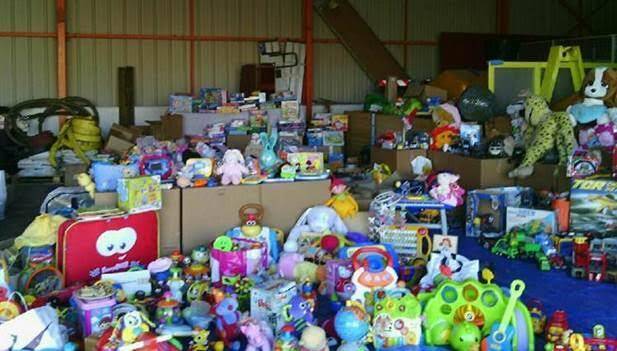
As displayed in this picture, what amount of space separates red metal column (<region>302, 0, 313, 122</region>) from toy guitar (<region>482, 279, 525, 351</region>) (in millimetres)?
9078

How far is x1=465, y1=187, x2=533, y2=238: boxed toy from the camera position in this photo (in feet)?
20.8

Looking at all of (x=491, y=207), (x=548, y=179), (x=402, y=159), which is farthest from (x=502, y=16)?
(x=491, y=207)

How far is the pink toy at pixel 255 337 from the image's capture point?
11.7 feet

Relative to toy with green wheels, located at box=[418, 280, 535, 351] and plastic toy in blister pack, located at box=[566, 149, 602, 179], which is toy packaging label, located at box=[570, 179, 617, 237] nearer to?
plastic toy in blister pack, located at box=[566, 149, 602, 179]

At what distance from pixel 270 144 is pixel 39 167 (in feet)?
18.0

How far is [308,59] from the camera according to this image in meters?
12.6

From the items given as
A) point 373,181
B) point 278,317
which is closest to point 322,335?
point 278,317

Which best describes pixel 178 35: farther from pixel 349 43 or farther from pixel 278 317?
pixel 278 317

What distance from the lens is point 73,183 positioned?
317 inches

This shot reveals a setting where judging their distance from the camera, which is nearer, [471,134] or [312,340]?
[312,340]

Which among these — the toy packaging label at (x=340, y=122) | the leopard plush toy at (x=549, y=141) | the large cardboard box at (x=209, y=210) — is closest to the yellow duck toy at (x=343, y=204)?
the large cardboard box at (x=209, y=210)

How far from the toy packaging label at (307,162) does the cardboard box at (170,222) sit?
1.04 metres

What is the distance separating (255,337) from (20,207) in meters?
5.57

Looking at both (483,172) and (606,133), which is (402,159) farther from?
(606,133)
